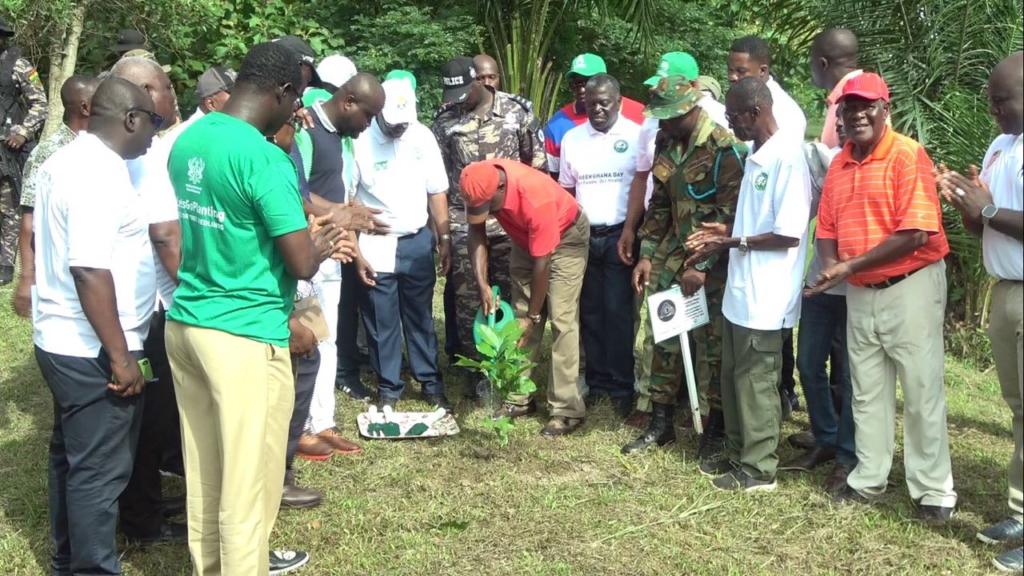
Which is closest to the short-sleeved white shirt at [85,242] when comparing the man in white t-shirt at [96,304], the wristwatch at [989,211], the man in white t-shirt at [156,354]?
the man in white t-shirt at [96,304]

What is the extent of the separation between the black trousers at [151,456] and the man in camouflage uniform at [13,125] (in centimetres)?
571

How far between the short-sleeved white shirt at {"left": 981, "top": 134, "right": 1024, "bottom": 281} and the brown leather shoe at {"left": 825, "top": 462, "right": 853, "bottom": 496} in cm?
135

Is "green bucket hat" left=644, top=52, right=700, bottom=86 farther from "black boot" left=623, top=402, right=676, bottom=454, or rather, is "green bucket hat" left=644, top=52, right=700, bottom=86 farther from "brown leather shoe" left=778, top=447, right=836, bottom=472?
"brown leather shoe" left=778, top=447, right=836, bottom=472

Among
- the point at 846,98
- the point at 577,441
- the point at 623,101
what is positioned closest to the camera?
the point at 846,98

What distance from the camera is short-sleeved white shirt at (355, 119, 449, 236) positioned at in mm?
5977

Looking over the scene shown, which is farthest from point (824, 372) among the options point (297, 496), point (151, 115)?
point (151, 115)

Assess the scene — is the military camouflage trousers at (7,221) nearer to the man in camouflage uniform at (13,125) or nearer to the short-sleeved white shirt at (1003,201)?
the man in camouflage uniform at (13,125)

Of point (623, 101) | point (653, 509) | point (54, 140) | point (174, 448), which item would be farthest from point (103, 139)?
point (623, 101)

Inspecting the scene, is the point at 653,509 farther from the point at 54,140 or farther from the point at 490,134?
the point at 54,140

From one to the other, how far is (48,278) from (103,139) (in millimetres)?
574

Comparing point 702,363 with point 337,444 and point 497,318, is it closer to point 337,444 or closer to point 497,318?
point 497,318

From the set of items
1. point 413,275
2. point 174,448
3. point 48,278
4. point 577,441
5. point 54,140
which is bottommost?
point 577,441

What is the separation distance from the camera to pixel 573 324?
579 centimetres

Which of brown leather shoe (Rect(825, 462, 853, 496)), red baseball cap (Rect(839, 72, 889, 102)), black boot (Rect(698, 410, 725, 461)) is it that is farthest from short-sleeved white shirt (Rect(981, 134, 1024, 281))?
black boot (Rect(698, 410, 725, 461))
